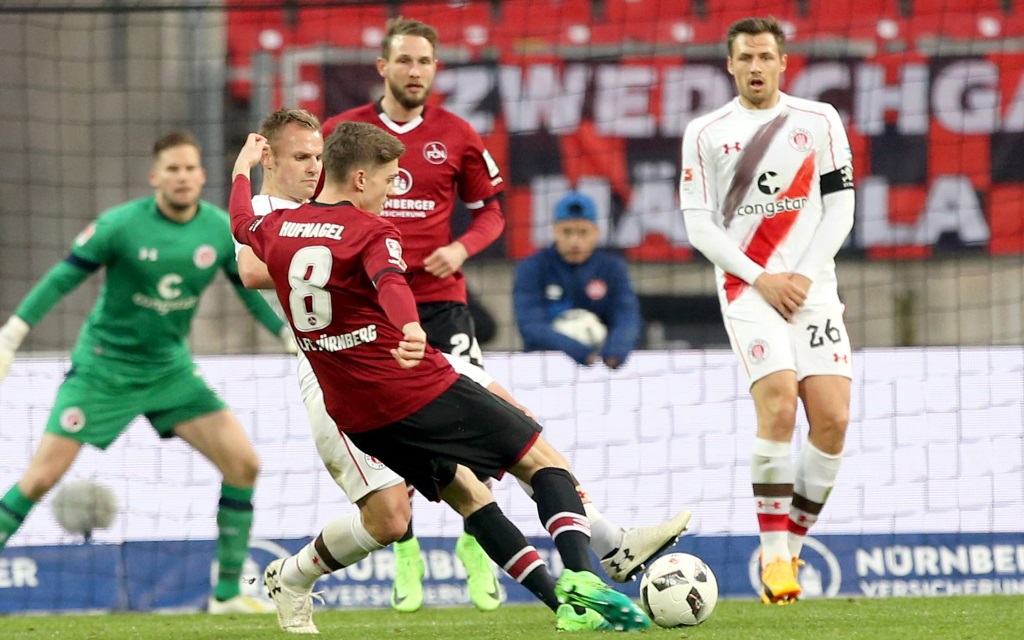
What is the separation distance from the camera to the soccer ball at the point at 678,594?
5520 mm

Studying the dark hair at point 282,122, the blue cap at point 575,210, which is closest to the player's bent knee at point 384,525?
the dark hair at point 282,122

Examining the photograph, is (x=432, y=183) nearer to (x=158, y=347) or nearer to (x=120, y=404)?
(x=158, y=347)

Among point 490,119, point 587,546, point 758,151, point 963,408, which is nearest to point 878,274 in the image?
point 490,119

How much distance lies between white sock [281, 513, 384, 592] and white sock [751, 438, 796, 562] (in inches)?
61.8

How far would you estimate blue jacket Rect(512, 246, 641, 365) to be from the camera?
850 centimetres

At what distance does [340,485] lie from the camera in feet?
19.0

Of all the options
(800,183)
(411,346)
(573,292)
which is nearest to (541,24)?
(573,292)

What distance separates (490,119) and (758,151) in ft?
18.7

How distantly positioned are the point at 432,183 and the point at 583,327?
1874 millimetres

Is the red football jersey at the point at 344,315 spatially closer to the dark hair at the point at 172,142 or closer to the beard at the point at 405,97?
the beard at the point at 405,97

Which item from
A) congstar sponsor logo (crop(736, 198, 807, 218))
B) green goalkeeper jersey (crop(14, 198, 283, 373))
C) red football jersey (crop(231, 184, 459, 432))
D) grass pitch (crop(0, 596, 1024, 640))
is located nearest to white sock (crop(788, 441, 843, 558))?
grass pitch (crop(0, 596, 1024, 640))

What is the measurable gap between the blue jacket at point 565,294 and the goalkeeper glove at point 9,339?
2522 millimetres

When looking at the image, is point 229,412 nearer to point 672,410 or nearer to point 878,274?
point 672,410

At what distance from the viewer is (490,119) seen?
1220 centimetres
